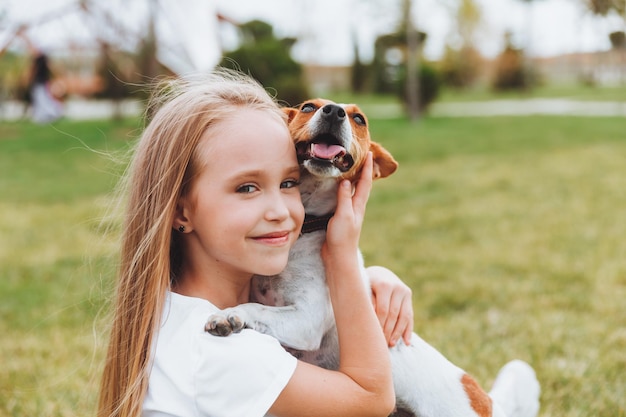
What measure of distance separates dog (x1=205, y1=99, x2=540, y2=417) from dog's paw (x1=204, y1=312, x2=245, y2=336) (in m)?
0.15

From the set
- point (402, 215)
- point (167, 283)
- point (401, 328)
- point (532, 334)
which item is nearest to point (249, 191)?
point (167, 283)

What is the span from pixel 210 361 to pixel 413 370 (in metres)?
0.78

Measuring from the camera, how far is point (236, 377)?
1.76 metres

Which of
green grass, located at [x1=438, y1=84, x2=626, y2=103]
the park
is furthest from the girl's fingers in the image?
green grass, located at [x1=438, y1=84, x2=626, y2=103]

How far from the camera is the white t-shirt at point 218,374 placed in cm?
177

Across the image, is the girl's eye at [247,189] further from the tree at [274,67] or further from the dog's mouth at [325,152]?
the tree at [274,67]

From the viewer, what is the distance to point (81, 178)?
421 inches

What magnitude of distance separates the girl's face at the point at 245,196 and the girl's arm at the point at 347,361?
16cm

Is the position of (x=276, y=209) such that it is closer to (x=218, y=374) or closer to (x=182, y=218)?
(x=182, y=218)

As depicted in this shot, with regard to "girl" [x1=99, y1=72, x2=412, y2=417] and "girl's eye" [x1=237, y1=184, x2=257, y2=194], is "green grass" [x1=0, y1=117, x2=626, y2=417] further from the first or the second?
"girl's eye" [x1=237, y1=184, x2=257, y2=194]

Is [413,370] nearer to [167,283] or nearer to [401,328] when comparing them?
[401,328]

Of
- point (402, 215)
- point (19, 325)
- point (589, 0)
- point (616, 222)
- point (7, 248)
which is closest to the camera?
point (19, 325)

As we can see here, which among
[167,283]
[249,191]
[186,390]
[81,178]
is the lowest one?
[81,178]

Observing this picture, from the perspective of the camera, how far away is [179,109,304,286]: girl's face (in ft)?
6.35
